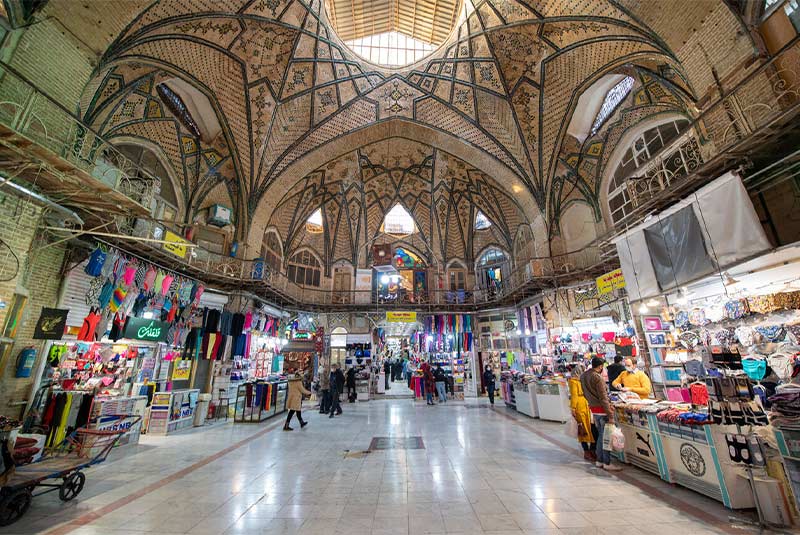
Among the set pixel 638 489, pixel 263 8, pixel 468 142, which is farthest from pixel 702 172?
pixel 263 8

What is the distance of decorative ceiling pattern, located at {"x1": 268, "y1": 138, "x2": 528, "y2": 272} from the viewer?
698 inches

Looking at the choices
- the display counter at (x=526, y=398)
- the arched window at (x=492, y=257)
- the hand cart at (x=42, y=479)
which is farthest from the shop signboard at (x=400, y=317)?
the hand cart at (x=42, y=479)

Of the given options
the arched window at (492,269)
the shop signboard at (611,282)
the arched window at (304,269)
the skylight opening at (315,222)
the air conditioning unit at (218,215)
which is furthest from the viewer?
the skylight opening at (315,222)

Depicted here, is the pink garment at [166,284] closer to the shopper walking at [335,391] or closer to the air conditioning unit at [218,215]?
the air conditioning unit at [218,215]

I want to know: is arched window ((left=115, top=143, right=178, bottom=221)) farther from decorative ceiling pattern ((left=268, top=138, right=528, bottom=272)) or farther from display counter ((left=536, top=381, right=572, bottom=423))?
display counter ((left=536, top=381, right=572, bottom=423))

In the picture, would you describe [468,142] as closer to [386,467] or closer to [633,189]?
[633,189]

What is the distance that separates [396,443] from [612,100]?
13.1m

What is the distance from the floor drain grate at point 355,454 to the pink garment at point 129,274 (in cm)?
739

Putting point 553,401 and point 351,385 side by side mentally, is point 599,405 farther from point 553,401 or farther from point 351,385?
point 351,385

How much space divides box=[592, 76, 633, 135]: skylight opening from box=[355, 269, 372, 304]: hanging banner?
13579 millimetres

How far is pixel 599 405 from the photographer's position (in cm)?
528

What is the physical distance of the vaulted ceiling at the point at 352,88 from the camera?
8961mm

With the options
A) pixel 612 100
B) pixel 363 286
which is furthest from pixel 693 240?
pixel 363 286

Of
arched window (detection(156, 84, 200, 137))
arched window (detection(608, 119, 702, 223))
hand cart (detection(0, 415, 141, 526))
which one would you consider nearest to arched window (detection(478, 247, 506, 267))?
arched window (detection(608, 119, 702, 223))
